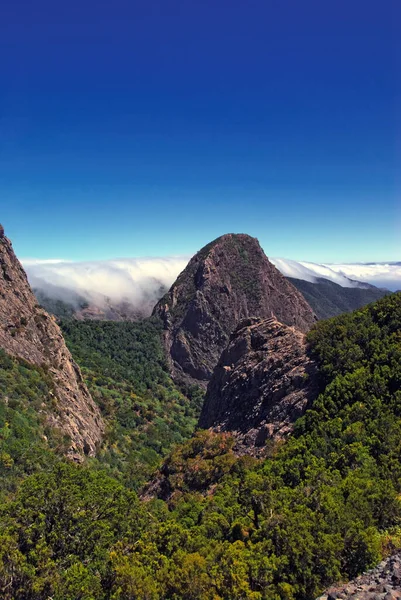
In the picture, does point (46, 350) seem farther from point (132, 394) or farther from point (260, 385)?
point (260, 385)

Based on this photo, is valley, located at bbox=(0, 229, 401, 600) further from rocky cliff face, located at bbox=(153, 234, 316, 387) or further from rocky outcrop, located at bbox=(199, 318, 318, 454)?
rocky cliff face, located at bbox=(153, 234, 316, 387)

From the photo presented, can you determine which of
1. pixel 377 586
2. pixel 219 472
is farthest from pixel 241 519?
pixel 219 472

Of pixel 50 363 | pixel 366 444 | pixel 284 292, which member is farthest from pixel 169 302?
pixel 366 444

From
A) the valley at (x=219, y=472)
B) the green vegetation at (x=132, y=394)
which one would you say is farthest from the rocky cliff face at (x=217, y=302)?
the valley at (x=219, y=472)

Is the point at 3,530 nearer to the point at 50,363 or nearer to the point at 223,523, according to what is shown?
the point at 223,523

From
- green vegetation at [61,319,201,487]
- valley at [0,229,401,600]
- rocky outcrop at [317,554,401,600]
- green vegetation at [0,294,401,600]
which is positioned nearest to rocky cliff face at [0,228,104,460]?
valley at [0,229,401,600]

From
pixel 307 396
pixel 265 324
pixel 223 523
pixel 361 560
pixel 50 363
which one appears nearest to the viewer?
pixel 361 560

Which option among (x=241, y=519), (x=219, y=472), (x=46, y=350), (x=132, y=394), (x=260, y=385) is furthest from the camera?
(x=132, y=394)
